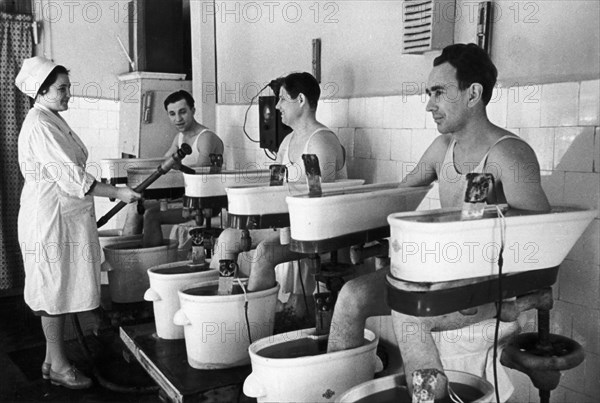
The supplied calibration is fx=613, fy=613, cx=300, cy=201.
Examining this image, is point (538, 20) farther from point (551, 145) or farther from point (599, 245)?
point (599, 245)

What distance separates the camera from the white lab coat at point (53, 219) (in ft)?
10.5

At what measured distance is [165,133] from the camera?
17.2 ft

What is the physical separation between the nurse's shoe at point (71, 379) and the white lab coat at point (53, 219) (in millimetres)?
351

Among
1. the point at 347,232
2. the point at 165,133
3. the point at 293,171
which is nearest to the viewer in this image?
the point at 347,232

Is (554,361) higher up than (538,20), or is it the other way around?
(538,20)

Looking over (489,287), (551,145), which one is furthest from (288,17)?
(489,287)

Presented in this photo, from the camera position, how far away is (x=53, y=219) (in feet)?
10.6

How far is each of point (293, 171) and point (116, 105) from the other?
9.88 feet

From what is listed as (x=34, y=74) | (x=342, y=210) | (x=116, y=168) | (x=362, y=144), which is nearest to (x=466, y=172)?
(x=342, y=210)

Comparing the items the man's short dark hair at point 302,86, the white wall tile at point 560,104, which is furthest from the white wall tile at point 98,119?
the white wall tile at point 560,104

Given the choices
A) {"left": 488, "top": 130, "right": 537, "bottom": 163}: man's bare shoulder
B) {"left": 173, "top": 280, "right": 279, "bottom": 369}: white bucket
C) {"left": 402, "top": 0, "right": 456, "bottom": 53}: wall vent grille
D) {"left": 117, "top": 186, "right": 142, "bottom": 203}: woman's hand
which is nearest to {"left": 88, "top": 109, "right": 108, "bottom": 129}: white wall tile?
{"left": 117, "top": 186, "right": 142, "bottom": 203}: woman's hand

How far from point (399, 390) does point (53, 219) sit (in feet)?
6.94

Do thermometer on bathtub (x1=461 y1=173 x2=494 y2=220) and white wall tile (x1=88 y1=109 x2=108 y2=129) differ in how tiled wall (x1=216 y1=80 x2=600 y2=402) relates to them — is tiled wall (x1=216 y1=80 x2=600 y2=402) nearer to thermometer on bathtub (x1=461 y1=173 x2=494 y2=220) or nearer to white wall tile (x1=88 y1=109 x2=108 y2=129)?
thermometer on bathtub (x1=461 y1=173 x2=494 y2=220)

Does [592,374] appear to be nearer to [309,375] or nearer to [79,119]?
[309,375]
